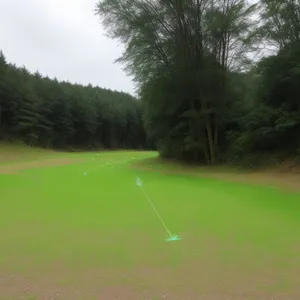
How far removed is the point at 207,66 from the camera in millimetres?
19375

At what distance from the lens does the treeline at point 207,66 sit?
16.9 meters

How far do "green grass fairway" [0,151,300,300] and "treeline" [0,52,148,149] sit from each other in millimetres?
34678

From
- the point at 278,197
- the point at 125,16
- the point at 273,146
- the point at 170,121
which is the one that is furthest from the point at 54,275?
the point at 170,121

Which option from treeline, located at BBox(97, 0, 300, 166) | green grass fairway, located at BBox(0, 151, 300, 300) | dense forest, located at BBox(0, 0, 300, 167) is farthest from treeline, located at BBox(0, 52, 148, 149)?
green grass fairway, located at BBox(0, 151, 300, 300)

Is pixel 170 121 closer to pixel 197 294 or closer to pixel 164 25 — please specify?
pixel 164 25

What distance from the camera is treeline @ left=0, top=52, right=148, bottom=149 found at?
41.1m

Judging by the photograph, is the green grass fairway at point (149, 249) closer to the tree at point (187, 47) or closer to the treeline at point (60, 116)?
the tree at point (187, 47)

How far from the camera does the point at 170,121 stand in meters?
23.2

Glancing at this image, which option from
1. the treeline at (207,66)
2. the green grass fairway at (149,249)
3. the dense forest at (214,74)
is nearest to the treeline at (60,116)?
the dense forest at (214,74)

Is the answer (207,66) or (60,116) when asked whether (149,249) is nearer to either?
(207,66)

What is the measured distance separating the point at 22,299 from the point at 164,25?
1814cm

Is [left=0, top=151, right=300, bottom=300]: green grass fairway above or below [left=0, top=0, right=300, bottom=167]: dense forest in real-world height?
below

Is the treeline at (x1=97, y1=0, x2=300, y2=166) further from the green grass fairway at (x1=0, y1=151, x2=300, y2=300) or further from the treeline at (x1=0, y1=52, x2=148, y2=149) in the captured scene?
the treeline at (x1=0, y1=52, x2=148, y2=149)

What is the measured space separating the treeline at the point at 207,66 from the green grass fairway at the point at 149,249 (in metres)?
9.07
